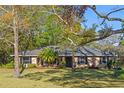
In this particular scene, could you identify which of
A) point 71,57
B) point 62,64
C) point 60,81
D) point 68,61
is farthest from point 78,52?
point 60,81

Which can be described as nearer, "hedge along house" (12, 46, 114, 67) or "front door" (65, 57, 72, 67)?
"hedge along house" (12, 46, 114, 67)

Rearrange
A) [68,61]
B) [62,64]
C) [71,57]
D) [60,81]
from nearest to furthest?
1. [60,81]
2. [62,64]
3. [71,57]
4. [68,61]

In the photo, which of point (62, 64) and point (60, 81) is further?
point (62, 64)

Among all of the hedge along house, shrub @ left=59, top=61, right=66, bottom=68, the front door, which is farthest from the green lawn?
the front door

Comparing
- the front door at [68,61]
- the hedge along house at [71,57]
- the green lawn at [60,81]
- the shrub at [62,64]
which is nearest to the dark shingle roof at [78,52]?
the hedge along house at [71,57]

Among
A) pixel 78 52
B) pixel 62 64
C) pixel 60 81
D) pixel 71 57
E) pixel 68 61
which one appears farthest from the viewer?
pixel 78 52

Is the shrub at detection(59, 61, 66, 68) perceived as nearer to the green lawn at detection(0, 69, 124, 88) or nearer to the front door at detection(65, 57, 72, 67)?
the front door at detection(65, 57, 72, 67)

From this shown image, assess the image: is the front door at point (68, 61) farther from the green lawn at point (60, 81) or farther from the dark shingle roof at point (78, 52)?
the green lawn at point (60, 81)

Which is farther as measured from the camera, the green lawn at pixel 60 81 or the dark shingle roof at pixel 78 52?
the dark shingle roof at pixel 78 52

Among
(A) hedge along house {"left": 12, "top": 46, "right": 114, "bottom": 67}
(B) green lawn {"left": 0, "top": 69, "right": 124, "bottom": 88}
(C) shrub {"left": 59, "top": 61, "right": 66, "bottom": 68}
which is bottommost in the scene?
(B) green lawn {"left": 0, "top": 69, "right": 124, "bottom": 88}

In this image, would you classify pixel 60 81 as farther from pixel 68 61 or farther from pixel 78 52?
pixel 78 52
